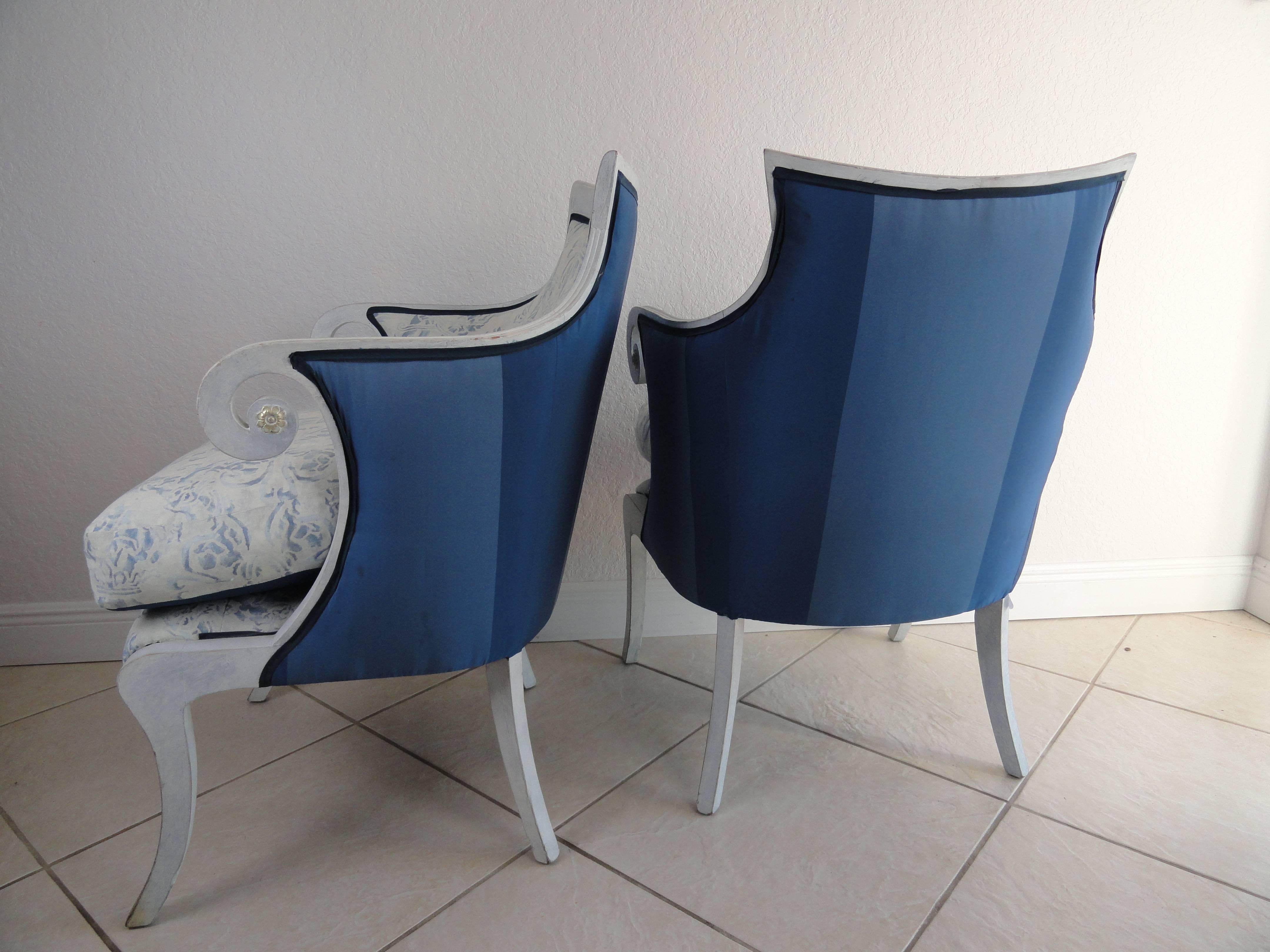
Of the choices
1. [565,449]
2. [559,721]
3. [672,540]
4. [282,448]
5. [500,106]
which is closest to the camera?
[282,448]

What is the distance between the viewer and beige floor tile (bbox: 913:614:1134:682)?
A: 5.36 ft

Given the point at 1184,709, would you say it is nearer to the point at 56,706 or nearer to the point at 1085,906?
the point at 1085,906

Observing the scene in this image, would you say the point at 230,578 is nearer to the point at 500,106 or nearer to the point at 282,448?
the point at 282,448

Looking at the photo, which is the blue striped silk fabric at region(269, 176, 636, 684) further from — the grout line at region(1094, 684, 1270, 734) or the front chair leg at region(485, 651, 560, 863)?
the grout line at region(1094, 684, 1270, 734)

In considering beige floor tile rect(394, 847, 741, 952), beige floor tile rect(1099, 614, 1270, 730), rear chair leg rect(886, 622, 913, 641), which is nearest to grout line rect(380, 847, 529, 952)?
beige floor tile rect(394, 847, 741, 952)

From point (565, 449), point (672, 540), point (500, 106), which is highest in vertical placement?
point (500, 106)

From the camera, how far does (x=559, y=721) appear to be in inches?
55.8

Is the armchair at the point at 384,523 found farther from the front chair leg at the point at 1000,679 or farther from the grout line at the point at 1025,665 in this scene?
the grout line at the point at 1025,665

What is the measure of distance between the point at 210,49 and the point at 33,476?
93 cm

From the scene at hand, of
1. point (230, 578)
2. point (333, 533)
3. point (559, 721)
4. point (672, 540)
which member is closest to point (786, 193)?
point (672, 540)

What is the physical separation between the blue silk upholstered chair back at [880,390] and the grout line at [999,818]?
324mm

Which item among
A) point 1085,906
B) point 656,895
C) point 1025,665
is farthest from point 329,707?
point 1025,665

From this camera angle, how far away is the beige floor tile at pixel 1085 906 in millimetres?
925

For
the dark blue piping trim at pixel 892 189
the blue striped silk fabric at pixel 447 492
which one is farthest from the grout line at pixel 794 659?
the dark blue piping trim at pixel 892 189
